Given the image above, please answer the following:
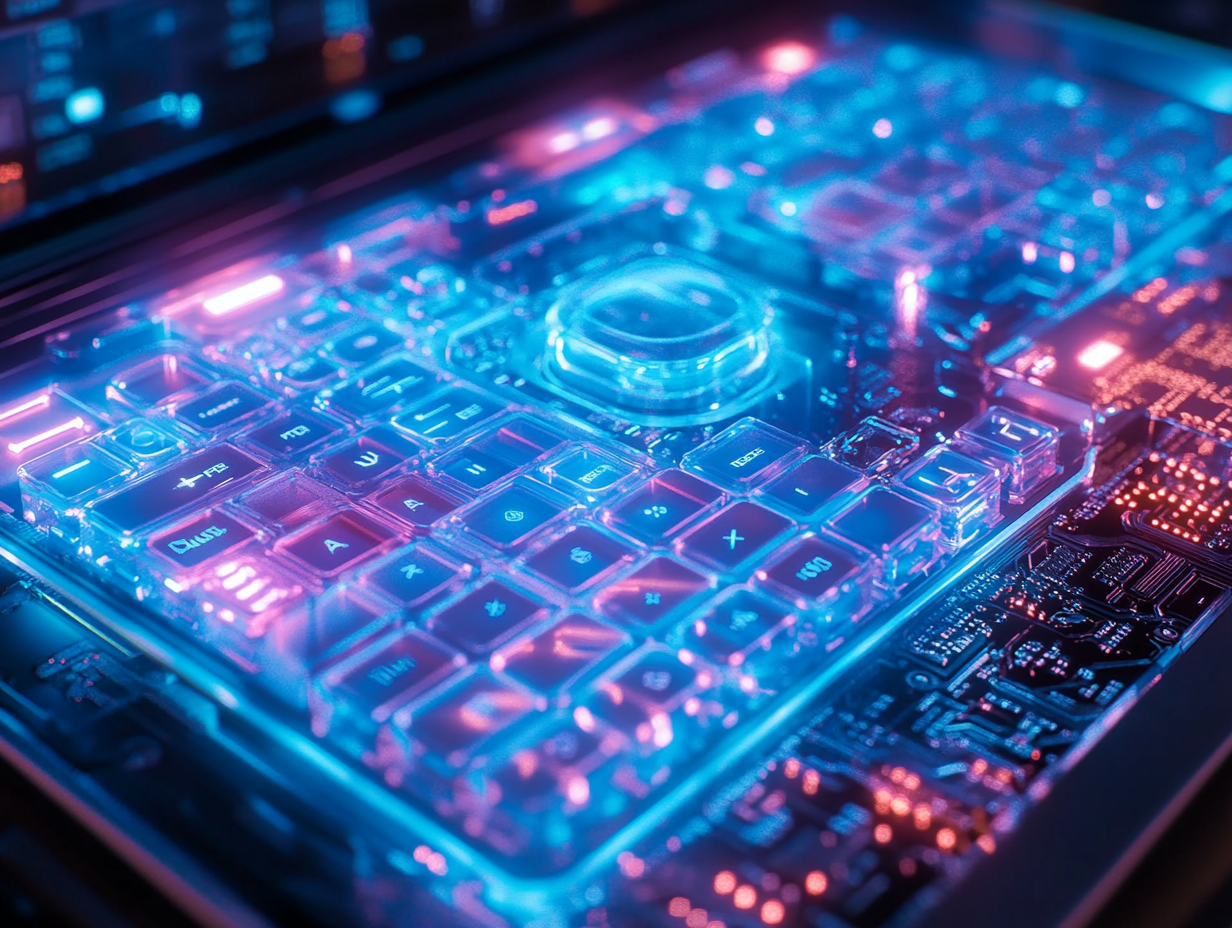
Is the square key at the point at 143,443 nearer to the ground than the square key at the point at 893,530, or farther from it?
farther from it

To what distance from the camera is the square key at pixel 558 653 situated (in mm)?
637

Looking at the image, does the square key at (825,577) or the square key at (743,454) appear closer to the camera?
the square key at (825,577)

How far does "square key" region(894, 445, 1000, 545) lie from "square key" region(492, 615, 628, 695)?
23cm

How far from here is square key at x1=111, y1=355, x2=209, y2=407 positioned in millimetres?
872

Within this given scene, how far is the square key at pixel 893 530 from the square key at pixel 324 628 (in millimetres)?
282

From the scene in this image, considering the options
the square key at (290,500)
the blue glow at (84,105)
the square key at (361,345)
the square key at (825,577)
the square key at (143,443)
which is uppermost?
the blue glow at (84,105)

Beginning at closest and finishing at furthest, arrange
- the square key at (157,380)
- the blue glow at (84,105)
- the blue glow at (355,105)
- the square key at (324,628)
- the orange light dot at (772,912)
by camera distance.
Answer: the orange light dot at (772,912), the square key at (324,628), the square key at (157,380), the blue glow at (84,105), the blue glow at (355,105)

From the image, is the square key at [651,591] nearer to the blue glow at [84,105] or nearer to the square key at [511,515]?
the square key at [511,515]

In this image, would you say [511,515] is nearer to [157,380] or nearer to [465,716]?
[465,716]

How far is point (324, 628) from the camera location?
26.3 inches

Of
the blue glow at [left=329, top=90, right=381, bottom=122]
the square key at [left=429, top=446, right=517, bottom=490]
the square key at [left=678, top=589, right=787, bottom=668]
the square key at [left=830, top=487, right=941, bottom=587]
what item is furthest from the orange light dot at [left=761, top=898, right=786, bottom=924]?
the blue glow at [left=329, top=90, right=381, bottom=122]

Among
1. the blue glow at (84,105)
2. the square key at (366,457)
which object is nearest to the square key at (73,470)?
the square key at (366,457)

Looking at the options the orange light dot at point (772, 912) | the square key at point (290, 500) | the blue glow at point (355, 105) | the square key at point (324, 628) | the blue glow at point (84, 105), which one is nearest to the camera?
the orange light dot at point (772, 912)

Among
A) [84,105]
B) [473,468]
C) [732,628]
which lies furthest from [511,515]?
[84,105]
